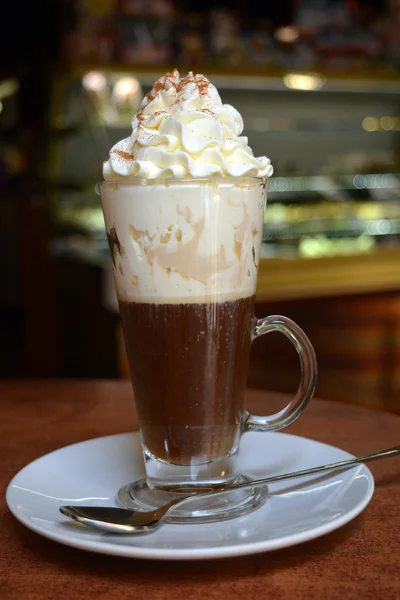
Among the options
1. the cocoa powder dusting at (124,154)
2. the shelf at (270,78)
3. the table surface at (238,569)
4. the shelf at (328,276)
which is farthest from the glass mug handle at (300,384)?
the shelf at (270,78)

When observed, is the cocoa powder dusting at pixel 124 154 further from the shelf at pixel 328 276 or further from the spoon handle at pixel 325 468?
the shelf at pixel 328 276

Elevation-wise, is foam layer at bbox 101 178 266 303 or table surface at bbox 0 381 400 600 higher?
foam layer at bbox 101 178 266 303

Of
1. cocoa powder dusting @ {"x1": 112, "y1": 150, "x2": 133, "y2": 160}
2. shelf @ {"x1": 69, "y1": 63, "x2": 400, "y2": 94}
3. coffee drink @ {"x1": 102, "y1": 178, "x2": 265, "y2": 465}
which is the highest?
cocoa powder dusting @ {"x1": 112, "y1": 150, "x2": 133, "y2": 160}

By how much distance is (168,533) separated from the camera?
29.2 inches

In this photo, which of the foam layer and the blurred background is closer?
the foam layer

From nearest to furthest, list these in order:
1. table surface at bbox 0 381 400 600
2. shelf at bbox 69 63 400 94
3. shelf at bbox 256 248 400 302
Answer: table surface at bbox 0 381 400 600 < shelf at bbox 256 248 400 302 < shelf at bbox 69 63 400 94

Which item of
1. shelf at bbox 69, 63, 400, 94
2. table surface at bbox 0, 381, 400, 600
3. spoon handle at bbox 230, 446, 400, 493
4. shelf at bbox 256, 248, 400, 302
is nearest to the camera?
table surface at bbox 0, 381, 400, 600

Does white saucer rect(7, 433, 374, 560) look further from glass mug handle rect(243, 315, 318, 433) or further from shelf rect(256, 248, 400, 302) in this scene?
shelf rect(256, 248, 400, 302)

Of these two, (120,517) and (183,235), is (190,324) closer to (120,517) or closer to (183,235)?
(183,235)

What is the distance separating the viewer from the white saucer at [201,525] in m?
0.68

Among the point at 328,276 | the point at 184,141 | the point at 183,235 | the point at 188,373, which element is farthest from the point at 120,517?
the point at 328,276

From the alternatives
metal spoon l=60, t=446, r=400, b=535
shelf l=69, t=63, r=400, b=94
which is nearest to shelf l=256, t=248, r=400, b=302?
shelf l=69, t=63, r=400, b=94

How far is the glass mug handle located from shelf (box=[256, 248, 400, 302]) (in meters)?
2.00

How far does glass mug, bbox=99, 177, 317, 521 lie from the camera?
2.78ft
